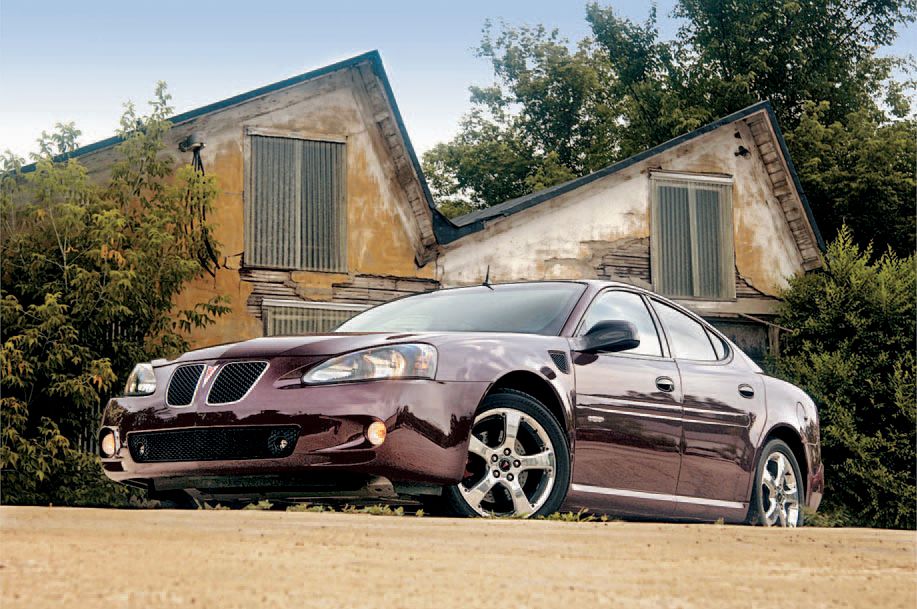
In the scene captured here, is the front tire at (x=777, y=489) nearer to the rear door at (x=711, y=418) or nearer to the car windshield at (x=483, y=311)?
the rear door at (x=711, y=418)

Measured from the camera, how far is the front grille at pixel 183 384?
299 inches

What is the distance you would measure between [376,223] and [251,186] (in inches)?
73.5

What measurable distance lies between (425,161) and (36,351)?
27845mm

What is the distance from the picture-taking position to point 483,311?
8398 mm

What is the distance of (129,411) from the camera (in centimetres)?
786

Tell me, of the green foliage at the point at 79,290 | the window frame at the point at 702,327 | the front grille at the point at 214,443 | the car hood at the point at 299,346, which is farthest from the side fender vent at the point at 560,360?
the green foliage at the point at 79,290

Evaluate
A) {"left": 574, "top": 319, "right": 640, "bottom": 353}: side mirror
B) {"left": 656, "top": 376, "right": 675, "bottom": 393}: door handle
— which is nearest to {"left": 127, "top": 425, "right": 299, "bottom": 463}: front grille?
{"left": 574, "top": 319, "right": 640, "bottom": 353}: side mirror

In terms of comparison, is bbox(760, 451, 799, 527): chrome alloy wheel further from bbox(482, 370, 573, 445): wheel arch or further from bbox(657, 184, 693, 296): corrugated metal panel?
bbox(657, 184, 693, 296): corrugated metal panel

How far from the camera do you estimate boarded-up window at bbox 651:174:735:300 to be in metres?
22.2

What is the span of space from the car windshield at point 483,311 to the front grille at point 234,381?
3.59 ft

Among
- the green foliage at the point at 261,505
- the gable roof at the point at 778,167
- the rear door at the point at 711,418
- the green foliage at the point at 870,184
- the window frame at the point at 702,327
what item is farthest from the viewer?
the green foliage at the point at 870,184

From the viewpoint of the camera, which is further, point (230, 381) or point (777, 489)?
point (777, 489)

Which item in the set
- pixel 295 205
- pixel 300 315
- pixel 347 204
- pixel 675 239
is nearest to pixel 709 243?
pixel 675 239

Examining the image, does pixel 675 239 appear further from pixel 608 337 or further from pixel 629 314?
pixel 608 337
